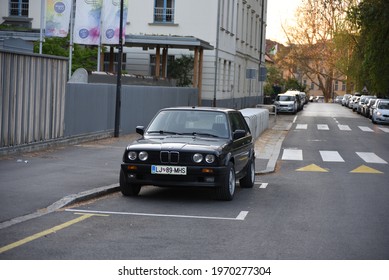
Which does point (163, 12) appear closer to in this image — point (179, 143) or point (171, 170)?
point (179, 143)

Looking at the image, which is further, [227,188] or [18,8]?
[18,8]

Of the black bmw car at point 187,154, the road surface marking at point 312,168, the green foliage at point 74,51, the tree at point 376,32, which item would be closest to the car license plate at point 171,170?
the black bmw car at point 187,154

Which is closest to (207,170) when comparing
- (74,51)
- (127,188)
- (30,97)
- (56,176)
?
(127,188)

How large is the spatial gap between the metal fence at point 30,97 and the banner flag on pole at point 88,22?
35.9 ft

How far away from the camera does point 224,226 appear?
10211mm

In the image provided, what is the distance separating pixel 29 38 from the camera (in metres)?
43.0

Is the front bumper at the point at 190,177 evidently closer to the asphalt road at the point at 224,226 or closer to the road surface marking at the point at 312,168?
the asphalt road at the point at 224,226

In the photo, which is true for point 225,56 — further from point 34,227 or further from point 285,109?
point 34,227

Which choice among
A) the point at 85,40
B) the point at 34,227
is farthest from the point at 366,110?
the point at 34,227

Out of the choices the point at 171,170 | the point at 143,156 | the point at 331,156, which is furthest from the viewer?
the point at 331,156

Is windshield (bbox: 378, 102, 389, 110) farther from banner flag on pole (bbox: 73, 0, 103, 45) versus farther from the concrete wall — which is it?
banner flag on pole (bbox: 73, 0, 103, 45)

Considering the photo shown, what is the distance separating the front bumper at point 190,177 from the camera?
1233 cm

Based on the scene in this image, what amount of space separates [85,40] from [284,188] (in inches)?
719

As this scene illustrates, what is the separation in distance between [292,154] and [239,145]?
10816 mm
